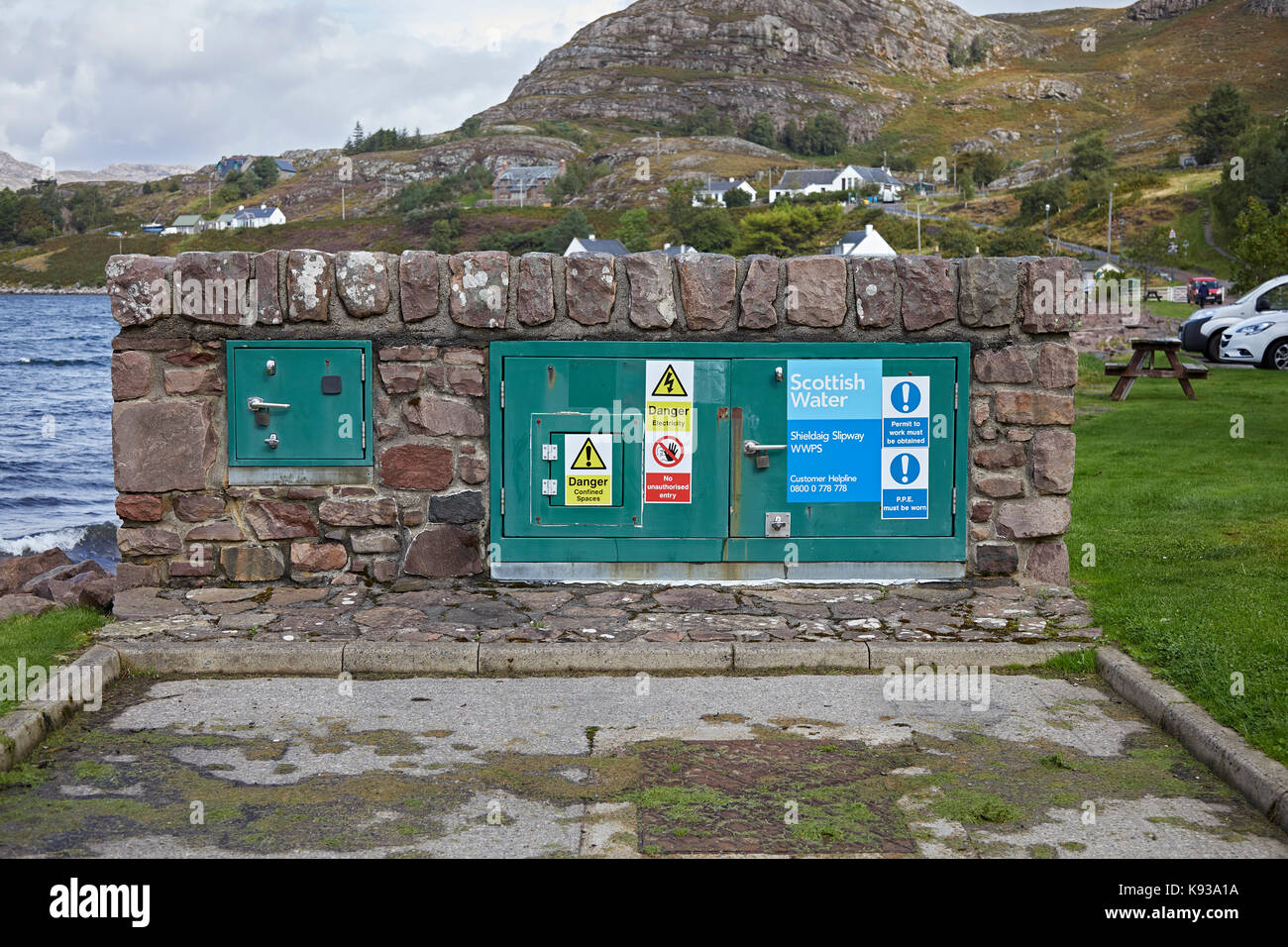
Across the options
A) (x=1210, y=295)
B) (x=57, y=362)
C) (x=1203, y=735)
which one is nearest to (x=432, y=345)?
(x=1203, y=735)

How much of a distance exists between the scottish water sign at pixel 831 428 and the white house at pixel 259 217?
566 feet

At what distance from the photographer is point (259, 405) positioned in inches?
314

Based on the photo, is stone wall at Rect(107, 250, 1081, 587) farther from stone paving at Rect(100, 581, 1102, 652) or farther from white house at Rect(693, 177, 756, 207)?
white house at Rect(693, 177, 756, 207)

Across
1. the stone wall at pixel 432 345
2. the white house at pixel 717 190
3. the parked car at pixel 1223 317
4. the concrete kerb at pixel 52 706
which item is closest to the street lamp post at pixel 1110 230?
the white house at pixel 717 190

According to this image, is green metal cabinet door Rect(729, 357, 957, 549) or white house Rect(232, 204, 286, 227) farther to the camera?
white house Rect(232, 204, 286, 227)

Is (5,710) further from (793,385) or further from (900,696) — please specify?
→ (793,385)

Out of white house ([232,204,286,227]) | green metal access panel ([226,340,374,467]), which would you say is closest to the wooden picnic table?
green metal access panel ([226,340,374,467])

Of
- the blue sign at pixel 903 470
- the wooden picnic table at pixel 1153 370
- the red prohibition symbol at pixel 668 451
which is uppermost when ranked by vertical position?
the wooden picnic table at pixel 1153 370

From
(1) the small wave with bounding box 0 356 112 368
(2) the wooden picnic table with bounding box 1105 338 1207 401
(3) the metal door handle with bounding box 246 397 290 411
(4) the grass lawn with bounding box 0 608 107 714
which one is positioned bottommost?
(4) the grass lawn with bounding box 0 608 107 714

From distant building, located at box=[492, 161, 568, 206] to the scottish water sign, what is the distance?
163640 mm

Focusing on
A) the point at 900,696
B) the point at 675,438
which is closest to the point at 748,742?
the point at 900,696

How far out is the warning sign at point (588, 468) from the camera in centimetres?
811

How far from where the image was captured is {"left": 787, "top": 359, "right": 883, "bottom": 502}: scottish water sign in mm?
8172

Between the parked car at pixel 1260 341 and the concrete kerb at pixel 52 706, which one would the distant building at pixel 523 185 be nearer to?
the parked car at pixel 1260 341
